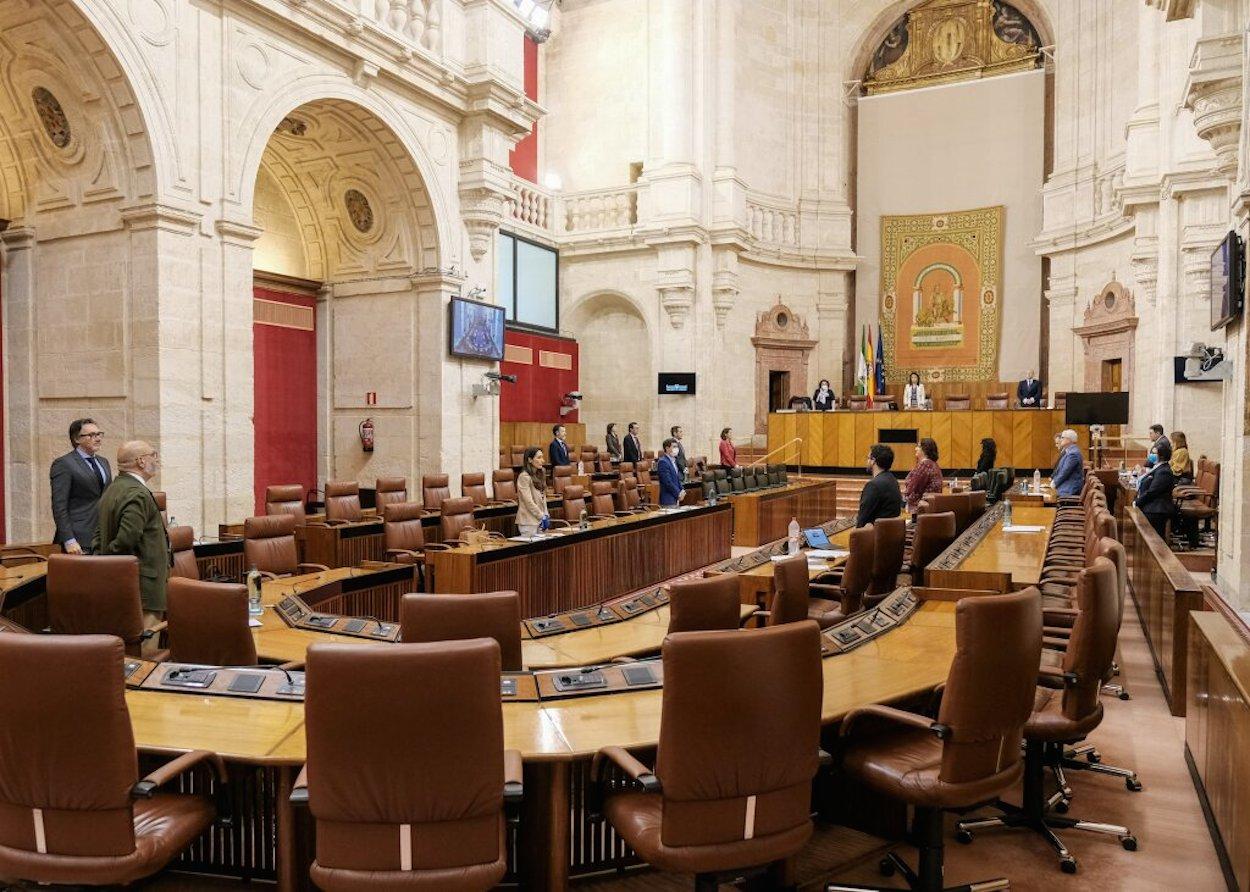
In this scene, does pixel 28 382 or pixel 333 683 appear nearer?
pixel 333 683

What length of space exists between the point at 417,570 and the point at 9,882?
3.91 m

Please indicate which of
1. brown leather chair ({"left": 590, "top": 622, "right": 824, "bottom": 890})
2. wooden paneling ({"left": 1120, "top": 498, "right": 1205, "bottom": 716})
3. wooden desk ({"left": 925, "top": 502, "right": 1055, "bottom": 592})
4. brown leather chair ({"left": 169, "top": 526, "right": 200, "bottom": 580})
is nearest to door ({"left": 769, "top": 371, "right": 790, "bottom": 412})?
wooden desk ({"left": 925, "top": 502, "right": 1055, "bottom": 592})

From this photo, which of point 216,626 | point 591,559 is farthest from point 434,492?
point 216,626

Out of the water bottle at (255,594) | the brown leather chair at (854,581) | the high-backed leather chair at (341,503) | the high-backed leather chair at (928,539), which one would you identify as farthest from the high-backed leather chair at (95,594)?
the high-backed leather chair at (928,539)

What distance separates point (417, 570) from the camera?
6020 mm

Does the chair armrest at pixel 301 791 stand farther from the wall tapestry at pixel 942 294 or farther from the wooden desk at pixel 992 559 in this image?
the wall tapestry at pixel 942 294

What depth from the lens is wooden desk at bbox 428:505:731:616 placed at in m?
5.66

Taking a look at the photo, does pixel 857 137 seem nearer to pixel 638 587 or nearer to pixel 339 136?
pixel 339 136

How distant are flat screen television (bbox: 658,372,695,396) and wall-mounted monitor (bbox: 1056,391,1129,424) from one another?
626 centimetres

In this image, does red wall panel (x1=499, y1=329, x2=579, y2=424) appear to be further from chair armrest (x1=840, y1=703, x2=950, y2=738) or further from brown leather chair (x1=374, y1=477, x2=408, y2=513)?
chair armrest (x1=840, y1=703, x2=950, y2=738)

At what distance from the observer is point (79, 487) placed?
206 inches

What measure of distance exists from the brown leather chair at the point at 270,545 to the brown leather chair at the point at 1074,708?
4.28m

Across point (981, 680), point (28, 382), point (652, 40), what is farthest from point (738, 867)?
point (652, 40)

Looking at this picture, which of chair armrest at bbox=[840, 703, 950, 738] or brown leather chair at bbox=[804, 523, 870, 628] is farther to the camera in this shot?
brown leather chair at bbox=[804, 523, 870, 628]
